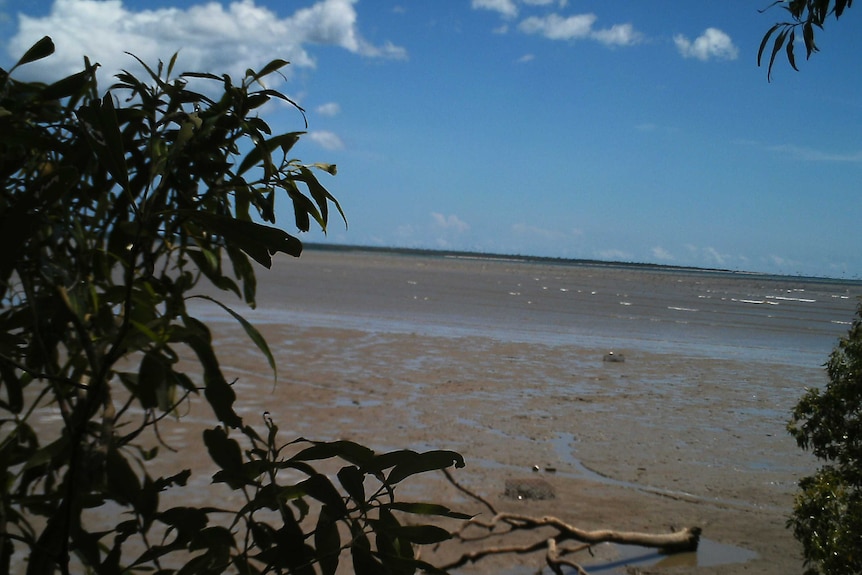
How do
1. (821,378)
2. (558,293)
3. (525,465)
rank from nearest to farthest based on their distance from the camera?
1. (525,465)
2. (821,378)
3. (558,293)

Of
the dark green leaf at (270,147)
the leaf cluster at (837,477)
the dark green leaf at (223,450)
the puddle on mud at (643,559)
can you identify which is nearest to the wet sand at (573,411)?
the puddle on mud at (643,559)

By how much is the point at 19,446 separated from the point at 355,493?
2.90 feet

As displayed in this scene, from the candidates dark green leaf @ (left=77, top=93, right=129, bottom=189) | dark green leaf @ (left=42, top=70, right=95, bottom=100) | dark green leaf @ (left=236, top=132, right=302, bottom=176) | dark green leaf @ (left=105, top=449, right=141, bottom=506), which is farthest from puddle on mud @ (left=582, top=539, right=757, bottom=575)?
dark green leaf @ (left=77, top=93, right=129, bottom=189)

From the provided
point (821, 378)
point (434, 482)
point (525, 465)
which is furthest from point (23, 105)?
point (821, 378)

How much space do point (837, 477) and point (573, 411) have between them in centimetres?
578

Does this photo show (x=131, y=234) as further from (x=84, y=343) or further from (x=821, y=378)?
(x=821, y=378)

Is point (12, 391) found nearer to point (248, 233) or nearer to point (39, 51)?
point (39, 51)

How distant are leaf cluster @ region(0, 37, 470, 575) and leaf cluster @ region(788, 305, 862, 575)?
98.1 inches

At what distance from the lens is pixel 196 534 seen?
961 millimetres

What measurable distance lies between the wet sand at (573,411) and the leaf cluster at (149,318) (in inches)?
32.5

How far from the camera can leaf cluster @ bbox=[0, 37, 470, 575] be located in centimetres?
87

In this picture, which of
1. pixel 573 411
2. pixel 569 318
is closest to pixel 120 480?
pixel 573 411

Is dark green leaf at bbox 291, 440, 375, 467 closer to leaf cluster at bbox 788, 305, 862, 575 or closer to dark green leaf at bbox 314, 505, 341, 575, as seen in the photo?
dark green leaf at bbox 314, 505, 341, 575

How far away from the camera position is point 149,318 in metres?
1.02
